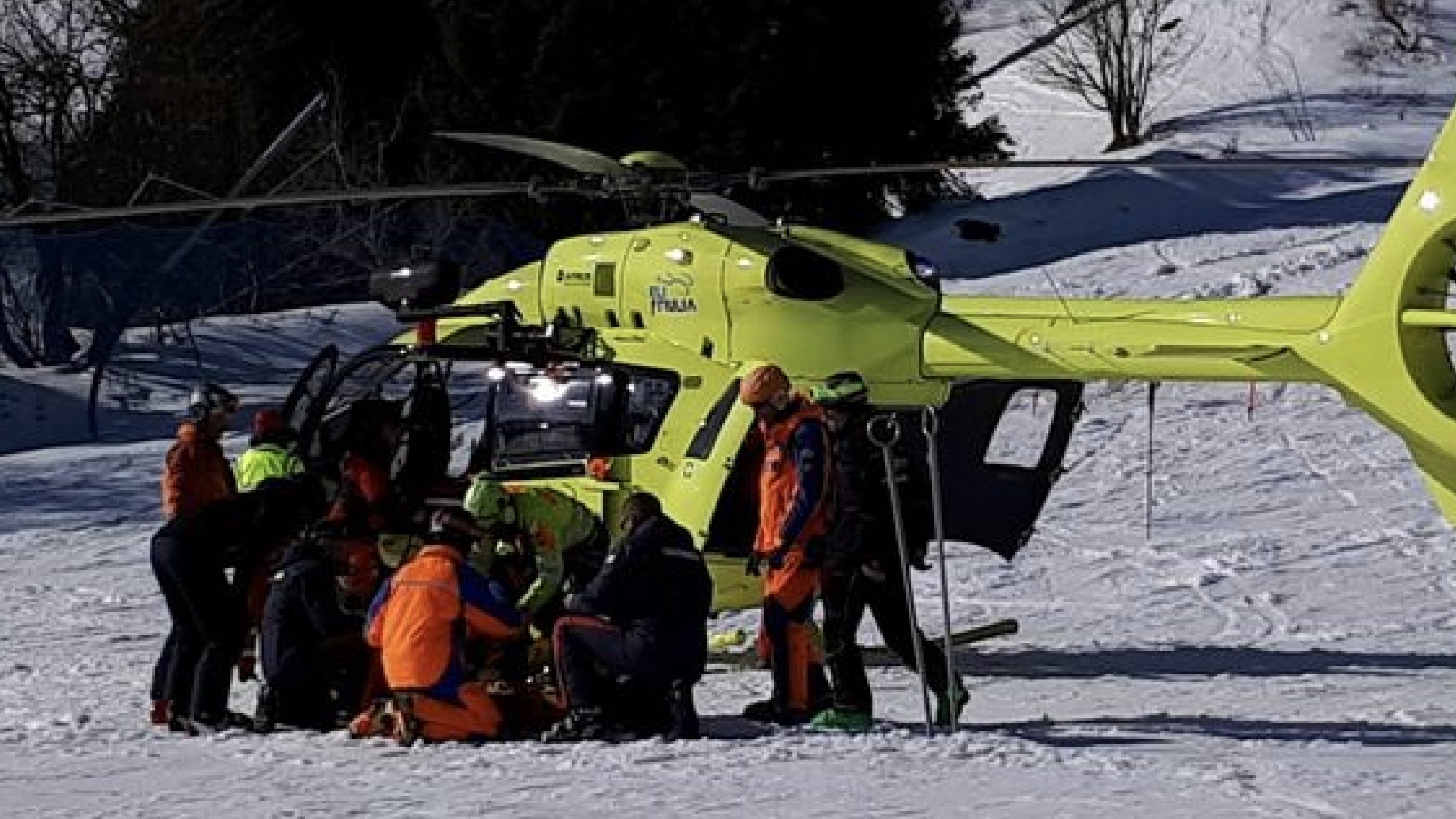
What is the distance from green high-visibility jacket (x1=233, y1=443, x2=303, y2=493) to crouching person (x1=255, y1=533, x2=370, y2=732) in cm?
190

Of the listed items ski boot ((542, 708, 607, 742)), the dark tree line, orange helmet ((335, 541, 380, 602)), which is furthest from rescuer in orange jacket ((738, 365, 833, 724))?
the dark tree line

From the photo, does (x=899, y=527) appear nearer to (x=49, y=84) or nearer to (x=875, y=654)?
(x=875, y=654)

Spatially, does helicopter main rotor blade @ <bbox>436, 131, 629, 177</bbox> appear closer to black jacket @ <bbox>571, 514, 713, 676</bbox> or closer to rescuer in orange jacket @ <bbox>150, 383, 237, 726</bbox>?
rescuer in orange jacket @ <bbox>150, 383, 237, 726</bbox>

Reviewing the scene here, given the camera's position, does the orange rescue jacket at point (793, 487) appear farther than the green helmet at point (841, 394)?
No

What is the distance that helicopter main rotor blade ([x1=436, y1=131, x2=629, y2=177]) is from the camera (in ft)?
39.7

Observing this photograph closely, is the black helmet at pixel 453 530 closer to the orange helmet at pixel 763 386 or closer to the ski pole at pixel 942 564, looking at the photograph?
the orange helmet at pixel 763 386

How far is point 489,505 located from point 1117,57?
35.0 metres

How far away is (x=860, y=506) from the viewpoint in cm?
1098

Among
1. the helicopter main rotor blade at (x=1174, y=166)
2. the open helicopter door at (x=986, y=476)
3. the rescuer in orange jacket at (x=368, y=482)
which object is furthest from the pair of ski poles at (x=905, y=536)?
the open helicopter door at (x=986, y=476)

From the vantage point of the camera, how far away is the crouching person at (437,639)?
33.9ft

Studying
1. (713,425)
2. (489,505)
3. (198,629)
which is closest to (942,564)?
(489,505)

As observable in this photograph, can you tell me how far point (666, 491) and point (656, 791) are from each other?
13.8 ft

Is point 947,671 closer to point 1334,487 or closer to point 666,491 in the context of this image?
point 666,491

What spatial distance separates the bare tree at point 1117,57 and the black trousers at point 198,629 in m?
34.4
